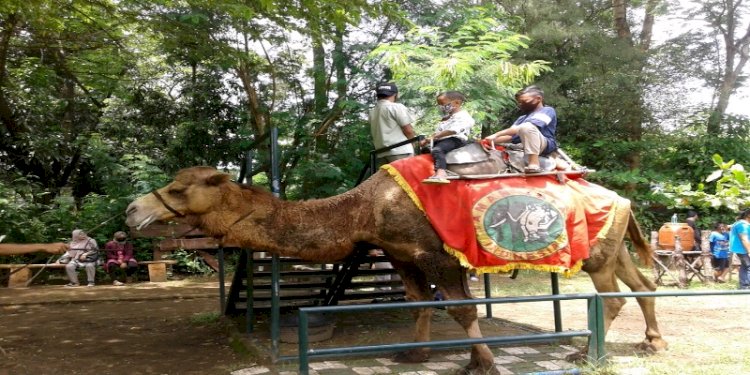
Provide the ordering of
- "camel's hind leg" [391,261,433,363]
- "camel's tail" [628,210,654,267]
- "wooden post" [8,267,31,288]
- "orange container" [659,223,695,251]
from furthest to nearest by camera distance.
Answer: "orange container" [659,223,695,251] < "wooden post" [8,267,31,288] < "camel's tail" [628,210,654,267] < "camel's hind leg" [391,261,433,363]

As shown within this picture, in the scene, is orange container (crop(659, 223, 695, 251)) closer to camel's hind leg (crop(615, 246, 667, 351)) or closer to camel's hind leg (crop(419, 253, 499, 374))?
camel's hind leg (crop(615, 246, 667, 351))

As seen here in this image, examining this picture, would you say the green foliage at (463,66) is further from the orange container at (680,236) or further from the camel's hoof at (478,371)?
the camel's hoof at (478,371)

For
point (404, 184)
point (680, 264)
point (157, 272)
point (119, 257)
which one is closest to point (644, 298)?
point (404, 184)

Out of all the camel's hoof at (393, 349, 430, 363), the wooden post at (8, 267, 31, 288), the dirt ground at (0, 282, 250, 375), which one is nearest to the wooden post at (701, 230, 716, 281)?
the camel's hoof at (393, 349, 430, 363)

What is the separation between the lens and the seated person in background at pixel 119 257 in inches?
596

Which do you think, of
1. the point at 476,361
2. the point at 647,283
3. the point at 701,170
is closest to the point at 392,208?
the point at 476,361

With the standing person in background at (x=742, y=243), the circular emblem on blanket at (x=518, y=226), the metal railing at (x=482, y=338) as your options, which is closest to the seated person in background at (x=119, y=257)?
the metal railing at (x=482, y=338)

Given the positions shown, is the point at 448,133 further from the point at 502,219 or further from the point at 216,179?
the point at 216,179

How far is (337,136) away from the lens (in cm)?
1556

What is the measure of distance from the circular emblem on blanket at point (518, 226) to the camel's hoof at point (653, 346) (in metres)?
1.81

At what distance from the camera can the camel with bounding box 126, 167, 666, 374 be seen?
558 cm

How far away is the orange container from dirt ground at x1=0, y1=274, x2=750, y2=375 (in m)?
3.07

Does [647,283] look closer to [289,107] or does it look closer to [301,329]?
[301,329]

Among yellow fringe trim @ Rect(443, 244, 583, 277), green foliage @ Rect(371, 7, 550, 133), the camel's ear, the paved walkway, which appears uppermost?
green foliage @ Rect(371, 7, 550, 133)
